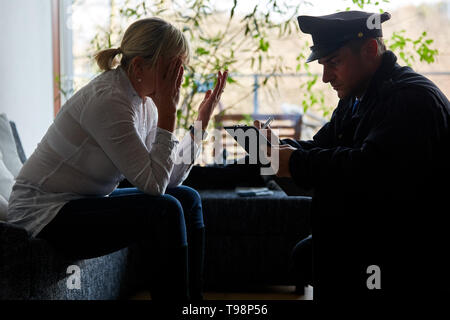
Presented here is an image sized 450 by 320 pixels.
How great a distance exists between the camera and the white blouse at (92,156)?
140 cm

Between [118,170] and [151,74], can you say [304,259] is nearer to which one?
[118,170]

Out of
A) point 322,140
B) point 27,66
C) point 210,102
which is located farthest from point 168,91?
point 27,66

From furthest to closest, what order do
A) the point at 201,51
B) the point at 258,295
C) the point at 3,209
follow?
the point at 201,51 < the point at 258,295 < the point at 3,209

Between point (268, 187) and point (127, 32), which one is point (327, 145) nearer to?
point (127, 32)

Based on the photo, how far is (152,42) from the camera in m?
1.49

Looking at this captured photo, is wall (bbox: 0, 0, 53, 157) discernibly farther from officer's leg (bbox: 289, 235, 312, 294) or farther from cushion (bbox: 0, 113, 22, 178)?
officer's leg (bbox: 289, 235, 312, 294)

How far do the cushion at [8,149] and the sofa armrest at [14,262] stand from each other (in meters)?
0.64

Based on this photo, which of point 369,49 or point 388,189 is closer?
point 388,189

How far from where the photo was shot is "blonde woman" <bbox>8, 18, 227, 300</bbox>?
1.39m

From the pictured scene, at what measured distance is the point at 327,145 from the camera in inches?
64.6

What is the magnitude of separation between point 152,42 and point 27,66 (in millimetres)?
1629

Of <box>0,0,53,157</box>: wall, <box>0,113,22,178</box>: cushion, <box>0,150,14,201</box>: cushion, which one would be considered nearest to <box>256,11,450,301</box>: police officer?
<box>0,150,14,201</box>: cushion

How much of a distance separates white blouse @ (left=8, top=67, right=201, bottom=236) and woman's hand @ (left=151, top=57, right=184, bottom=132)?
37mm

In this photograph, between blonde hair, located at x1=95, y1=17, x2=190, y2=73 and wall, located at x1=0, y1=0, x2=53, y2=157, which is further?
wall, located at x1=0, y1=0, x2=53, y2=157
